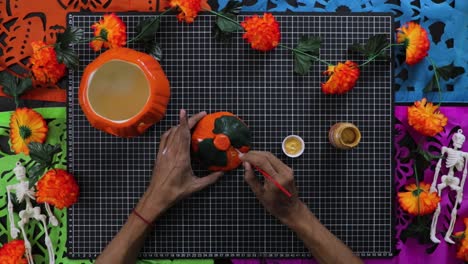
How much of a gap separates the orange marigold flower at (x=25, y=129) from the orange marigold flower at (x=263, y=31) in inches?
27.9

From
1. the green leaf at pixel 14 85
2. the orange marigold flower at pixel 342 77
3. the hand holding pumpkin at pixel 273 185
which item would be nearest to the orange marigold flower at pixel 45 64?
the green leaf at pixel 14 85

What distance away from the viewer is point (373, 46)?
134 centimetres

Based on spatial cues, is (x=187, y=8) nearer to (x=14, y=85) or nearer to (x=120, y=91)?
(x=120, y=91)

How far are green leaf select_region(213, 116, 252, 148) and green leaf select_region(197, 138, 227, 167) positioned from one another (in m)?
0.04

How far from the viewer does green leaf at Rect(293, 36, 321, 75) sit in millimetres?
1339

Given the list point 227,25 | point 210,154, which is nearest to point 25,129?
point 210,154

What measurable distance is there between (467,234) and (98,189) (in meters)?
1.18

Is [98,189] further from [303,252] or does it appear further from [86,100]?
[303,252]

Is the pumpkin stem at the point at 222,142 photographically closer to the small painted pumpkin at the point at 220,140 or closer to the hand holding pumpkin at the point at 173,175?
the small painted pumpkin at the point at 220,140

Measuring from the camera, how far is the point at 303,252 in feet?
4.55

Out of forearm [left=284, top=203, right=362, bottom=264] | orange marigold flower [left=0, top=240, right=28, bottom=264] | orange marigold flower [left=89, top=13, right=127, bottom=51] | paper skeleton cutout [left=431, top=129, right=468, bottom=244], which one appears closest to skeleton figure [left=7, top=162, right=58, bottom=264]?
orange marigold flower [left=0, top=240, right=28, bottom=264]

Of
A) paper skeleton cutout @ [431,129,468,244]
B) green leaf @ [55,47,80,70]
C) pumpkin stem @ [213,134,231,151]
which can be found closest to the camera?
pumpkin stem @ [213,134,231,151]

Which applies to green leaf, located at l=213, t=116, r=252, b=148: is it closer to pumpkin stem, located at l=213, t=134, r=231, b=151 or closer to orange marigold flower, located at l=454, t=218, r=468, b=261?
pumpkin stem, located at l=213, t=134, r=231, b=151

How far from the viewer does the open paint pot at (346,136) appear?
4.26 ft
